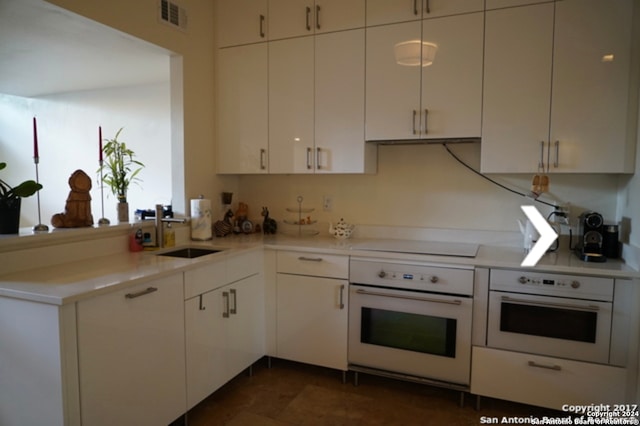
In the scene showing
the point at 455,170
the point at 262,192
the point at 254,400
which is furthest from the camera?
the point at 262,192

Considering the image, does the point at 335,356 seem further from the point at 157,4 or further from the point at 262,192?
the point at 157,4

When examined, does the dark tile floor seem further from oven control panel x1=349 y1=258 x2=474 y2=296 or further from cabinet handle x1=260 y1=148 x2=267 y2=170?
cabinet handle x1=260 y1=148 x2=267 y2=170

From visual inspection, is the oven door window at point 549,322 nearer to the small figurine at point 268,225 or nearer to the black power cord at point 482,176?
the black power cord at point 482,176

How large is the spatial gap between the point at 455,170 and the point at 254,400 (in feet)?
6.44

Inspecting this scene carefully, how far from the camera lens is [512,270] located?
221 cm

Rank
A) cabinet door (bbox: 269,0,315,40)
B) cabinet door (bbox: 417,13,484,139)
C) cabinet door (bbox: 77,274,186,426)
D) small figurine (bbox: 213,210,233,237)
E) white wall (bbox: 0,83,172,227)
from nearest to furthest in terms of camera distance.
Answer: cabinet door (bbox: 77,274,186,426)
cabinet door (bbox: 417,13,484,139)
cabinet door (bbox: 269,0,315,40)
small figurine (bbox: 213,210,233,237)
white wall (bbox: 0,83,172,227)

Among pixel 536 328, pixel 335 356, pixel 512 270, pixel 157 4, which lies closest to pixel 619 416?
pixel 536 328

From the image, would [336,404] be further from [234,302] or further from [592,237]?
[592,237]

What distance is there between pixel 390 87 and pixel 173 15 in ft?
4.90

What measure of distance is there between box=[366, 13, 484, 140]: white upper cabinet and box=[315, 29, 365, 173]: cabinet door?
72 millimetres

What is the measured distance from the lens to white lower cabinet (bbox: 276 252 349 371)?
2.60m

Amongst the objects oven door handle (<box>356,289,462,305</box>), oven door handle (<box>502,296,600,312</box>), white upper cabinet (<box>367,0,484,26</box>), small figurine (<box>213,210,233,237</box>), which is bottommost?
oven door handle (<box>356,289,462,305</box>)

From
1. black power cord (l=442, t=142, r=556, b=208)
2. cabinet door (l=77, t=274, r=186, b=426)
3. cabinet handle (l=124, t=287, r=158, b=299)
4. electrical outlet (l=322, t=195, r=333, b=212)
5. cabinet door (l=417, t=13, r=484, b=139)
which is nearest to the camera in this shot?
cabinet door (l=77, t=274, r=186, b=426)

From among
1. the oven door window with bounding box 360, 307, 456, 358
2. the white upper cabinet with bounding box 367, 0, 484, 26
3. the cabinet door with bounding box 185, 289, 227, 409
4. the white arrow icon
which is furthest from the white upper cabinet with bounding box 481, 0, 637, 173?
the cabinet door with bounding box 185, 289, 227, 409
